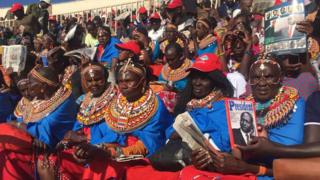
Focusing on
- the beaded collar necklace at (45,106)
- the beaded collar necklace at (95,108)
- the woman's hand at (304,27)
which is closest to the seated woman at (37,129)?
the beaded collar necklace at (45,106)

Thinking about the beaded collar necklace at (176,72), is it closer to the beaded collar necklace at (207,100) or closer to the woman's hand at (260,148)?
the beaded collar necklace at (207,100)

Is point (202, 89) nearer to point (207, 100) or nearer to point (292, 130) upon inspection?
point (207, 100)

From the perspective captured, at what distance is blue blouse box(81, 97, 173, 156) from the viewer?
4953 mm

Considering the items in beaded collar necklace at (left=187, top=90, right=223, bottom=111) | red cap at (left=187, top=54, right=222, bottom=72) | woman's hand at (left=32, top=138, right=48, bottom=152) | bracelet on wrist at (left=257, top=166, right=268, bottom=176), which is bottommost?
woman's hand at (left=32, top=138, right=48, bottom=152)

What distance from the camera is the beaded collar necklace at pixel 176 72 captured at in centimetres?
739

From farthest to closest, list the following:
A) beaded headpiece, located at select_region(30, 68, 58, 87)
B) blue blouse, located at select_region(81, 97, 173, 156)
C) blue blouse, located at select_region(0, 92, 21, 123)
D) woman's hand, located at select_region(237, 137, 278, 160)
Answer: blue blouse, located at select_region(0, 92, 21, 123), beaded headpiece, located at select_region(30, 68, 58, 87), blue blouse, located at select_region(81, 97, 173, 156), woman's hand, located at select_region(237, 137, 278, 160)

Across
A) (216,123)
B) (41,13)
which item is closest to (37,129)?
(216,123)

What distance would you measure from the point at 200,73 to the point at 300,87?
873 mm

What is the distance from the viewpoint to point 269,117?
402 cm

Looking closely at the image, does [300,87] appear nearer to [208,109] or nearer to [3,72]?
[208,109]

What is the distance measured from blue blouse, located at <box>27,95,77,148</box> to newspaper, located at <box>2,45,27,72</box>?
1.90 m

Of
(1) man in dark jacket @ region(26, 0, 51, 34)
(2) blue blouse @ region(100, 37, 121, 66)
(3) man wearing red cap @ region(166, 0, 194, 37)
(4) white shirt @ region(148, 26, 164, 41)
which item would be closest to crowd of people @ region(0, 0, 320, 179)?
(2) blue blouse @ region(100, 37, 121, 66)

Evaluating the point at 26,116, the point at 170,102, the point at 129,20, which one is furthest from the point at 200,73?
the point at 129,20

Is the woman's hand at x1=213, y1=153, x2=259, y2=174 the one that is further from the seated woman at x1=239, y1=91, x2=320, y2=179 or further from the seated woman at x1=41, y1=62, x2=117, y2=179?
the seated woman at x1=41, y1=62, x2=117, y2=179
